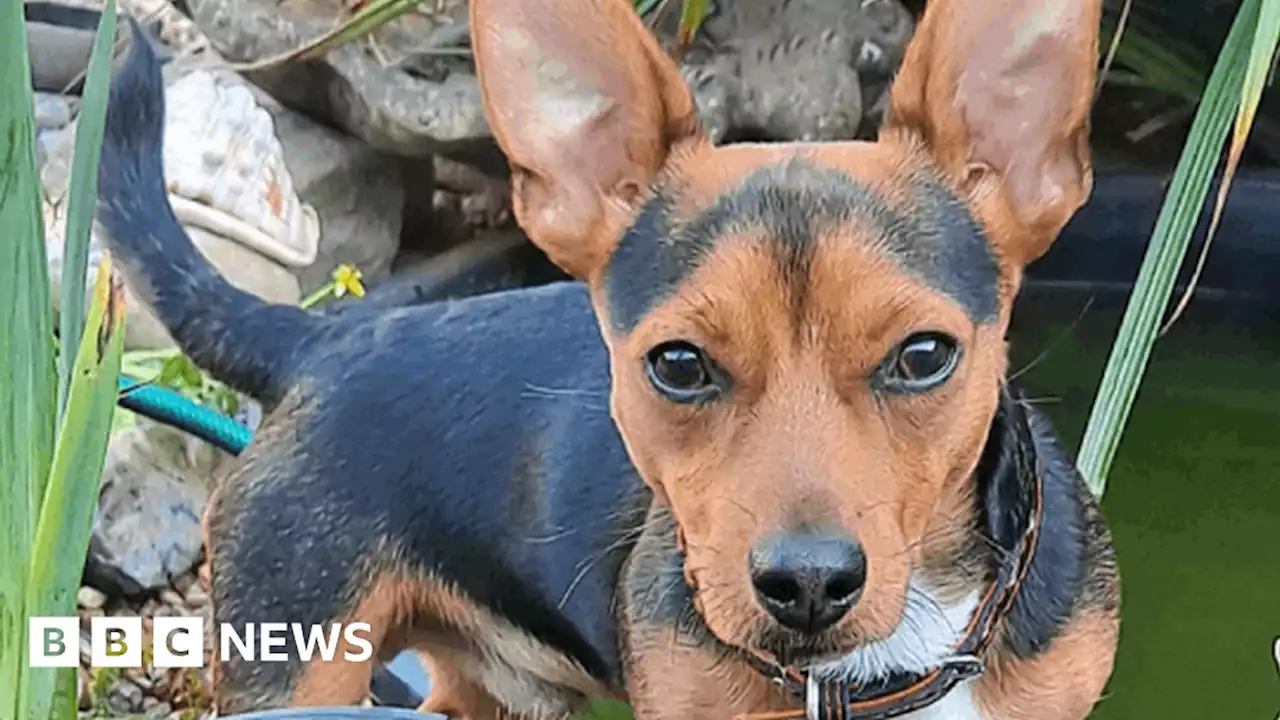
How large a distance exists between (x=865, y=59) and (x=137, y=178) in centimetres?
50

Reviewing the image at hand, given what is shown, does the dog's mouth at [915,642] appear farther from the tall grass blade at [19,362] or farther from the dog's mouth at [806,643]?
the tall grass blade at [19,362]

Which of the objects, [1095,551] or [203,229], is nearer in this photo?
[1095,551]

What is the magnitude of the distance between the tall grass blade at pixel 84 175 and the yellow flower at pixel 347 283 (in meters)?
0.32

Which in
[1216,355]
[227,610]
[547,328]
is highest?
[547,328]

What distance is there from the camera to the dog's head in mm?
667

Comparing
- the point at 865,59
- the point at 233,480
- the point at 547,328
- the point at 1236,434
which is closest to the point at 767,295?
the point at 547,328

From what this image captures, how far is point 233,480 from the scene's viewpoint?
Answer: 91cm

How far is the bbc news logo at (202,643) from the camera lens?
880mm

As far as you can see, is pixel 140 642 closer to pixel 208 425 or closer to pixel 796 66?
pixel 208 425

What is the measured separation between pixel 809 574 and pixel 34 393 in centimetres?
35

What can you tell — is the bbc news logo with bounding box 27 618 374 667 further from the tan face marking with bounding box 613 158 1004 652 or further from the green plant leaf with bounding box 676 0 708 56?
the green plant leaf with bounding box 676 0 708 56

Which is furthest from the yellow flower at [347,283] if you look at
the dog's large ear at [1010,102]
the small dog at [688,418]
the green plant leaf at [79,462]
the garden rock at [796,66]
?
the dog's large ear at [1010,102]

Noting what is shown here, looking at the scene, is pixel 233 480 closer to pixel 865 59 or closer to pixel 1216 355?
pixel 865 59

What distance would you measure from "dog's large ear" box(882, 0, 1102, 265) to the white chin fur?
168mm
